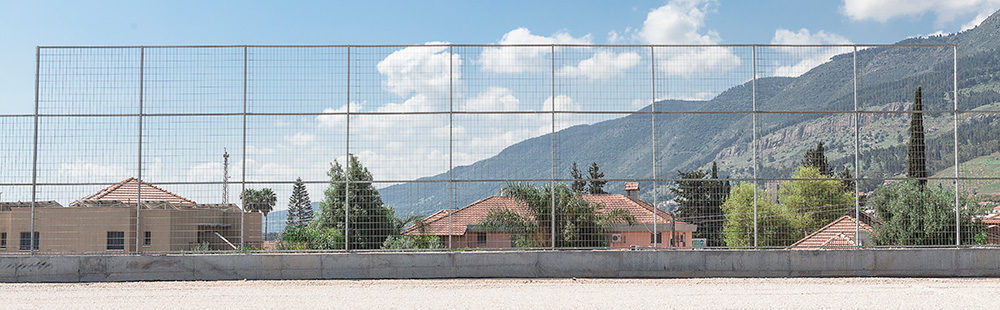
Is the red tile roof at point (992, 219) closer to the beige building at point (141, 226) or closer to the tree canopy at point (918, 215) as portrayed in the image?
the tree canopy at point (918, 215)

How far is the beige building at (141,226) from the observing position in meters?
15.6

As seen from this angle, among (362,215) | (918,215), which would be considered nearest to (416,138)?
(362,215)

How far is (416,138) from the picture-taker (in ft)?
48.2

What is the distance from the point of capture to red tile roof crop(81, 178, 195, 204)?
613 inches

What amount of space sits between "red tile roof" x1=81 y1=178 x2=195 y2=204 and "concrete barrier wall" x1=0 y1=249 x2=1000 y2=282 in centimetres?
145

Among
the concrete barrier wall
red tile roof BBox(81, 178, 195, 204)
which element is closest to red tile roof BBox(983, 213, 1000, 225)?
the concrete barrier wall

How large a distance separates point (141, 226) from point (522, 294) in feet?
28.3

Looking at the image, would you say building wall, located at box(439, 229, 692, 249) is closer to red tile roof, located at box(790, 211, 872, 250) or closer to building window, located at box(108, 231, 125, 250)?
red tile roof, located at box(790, 211, 872, 250)

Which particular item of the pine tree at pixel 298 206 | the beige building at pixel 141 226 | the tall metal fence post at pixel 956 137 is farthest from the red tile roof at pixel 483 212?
the tall metal fence post at pixel 956 137

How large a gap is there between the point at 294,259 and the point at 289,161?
2049 millimetres

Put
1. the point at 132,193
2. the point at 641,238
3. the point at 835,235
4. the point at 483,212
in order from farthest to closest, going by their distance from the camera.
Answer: the point at 835,235
the point at 132,193
the point at 483,212
the point at 641,238

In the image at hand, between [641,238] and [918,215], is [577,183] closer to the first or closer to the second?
[641,238]

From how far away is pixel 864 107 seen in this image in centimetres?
1548

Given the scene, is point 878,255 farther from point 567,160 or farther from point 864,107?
point 567,160
